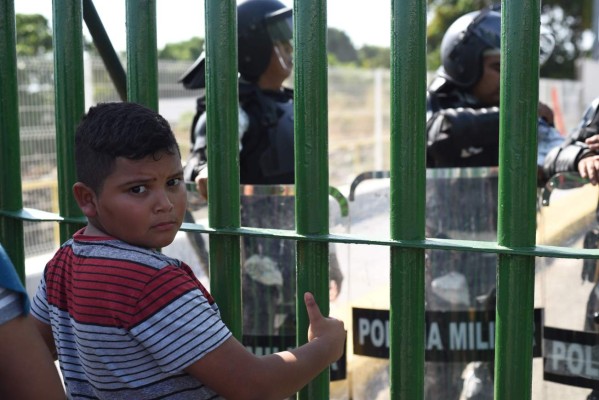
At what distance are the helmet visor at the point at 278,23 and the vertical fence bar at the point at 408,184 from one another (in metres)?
1.67

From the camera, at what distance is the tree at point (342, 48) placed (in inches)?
998

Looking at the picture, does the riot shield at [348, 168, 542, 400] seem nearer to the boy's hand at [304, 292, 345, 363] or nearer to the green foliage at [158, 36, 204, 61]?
the boy's hand at [304, 292, 345, 363]

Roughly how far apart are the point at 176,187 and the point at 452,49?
7.46 ft

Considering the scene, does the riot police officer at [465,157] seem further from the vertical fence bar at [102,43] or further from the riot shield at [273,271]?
the vertical fence bar at [102,43]

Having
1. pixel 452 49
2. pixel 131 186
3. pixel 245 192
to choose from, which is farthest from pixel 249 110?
pixel 131 186

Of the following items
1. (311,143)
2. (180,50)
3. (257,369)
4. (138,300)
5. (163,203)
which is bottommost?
(257,369)

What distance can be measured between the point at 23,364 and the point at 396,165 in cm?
81

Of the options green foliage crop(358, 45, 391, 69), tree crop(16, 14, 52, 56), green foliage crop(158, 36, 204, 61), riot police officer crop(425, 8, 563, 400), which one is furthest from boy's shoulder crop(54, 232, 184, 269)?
green foliage crop(358, 45, 391, 69)

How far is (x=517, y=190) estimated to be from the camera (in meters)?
1.57

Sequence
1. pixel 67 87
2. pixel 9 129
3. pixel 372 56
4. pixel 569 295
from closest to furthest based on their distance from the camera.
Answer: pixel 67 87 → pixel 9 129 → pixel 569 295 → pixel 372 56

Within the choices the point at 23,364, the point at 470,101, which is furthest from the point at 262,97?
the point at 23,364

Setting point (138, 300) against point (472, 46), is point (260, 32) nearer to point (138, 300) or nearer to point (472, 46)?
point (472, 46)

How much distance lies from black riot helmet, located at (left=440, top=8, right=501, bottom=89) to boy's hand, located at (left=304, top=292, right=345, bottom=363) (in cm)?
205

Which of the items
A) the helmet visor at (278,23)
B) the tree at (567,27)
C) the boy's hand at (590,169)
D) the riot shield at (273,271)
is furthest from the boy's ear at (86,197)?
the tree at (567,27)
